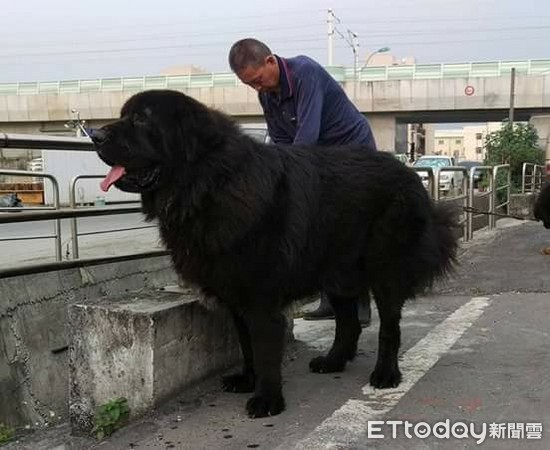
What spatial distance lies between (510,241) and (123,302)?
7.90m

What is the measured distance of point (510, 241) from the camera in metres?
10.2

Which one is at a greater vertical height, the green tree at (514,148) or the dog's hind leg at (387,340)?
the green tree at (514,148)

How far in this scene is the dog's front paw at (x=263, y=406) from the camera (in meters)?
3.43

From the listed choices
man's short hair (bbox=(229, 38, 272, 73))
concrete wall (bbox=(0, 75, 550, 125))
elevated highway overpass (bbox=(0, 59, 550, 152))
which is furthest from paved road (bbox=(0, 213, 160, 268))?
concrete wall (bbox=(0, 75, 550, 125))

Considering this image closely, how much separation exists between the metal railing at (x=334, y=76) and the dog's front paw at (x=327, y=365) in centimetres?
3370

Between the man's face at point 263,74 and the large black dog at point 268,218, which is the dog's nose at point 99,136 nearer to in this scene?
the large black dog at point 268,218

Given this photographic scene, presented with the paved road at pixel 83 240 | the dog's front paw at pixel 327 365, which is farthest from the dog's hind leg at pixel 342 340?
the paved road at pixel 83 240

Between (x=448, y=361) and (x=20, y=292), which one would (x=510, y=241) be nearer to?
(x=448, y=361)

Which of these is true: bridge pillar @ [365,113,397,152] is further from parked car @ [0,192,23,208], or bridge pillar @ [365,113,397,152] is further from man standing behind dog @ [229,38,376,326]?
man standing behind dog @ [229,38,376,326]

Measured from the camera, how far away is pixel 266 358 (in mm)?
3393

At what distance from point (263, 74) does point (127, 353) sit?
1.88 metres

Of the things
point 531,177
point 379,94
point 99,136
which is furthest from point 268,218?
point 379,94

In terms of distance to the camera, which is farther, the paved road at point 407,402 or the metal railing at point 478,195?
the metal railing at point 478,195

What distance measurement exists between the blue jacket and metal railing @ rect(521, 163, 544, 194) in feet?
40.9
